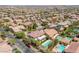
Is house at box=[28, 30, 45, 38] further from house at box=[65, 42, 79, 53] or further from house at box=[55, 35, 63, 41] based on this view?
house at box=[65, 42, 79, 53]

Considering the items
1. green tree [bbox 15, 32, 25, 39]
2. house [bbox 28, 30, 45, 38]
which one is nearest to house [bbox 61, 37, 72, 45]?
house [bbox 28, 30, 45, 38]

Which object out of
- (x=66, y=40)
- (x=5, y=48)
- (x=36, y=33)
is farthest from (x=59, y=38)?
(x=5, y=48)

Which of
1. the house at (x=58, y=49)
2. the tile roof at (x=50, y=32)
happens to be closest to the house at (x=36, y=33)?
the tile roof at (x=50, y=32)

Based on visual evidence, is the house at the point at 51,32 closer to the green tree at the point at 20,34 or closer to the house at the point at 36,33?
the house at the point at 36,33

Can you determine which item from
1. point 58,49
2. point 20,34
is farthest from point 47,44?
point 20,34

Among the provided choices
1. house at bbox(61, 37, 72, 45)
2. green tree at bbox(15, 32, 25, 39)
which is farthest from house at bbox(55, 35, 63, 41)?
green tree at bbox(15, 32, 25, 39)

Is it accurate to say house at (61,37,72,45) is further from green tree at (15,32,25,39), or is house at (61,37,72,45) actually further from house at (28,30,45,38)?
green tree at (15,32,25,39)

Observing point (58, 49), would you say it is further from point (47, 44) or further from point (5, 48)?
point (5, 48)

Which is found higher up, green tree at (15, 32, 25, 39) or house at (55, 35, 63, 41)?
green tree at (15, 32, 25, 39)

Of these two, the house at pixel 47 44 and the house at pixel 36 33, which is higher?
the house at pixel 36 33

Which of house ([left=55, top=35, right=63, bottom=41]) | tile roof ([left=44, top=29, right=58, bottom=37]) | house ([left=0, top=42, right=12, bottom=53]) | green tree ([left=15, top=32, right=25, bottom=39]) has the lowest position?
house ([left=0, top=42, right=12, bottom=53])

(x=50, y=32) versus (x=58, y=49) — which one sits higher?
(x=50, y=32)
